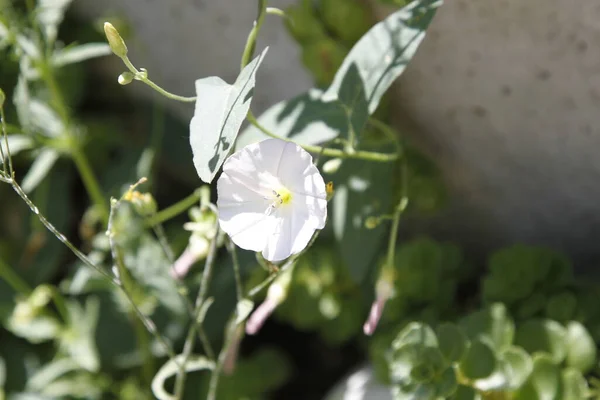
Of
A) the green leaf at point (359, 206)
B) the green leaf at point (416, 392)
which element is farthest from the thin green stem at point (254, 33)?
the green leaf at point (416, 392)

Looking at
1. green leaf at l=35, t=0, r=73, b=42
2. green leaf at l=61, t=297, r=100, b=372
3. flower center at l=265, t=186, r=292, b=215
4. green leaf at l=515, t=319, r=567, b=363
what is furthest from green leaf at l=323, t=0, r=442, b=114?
green leaf at l=61, t=297, r=100, b=372

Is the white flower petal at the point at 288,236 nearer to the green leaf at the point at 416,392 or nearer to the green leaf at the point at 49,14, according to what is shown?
the green leaf at the point at 416,392

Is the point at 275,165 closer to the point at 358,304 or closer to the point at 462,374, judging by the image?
the point at 462,374

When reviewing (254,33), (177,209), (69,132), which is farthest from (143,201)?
(69,132)

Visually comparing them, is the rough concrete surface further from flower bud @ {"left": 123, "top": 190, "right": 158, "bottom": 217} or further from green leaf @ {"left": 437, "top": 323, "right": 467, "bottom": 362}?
flower bud @ {"left": 123, "top": 190, "right": 158, "bottom": 217}

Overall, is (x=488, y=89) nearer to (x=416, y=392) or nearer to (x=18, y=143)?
(x=416, y=392)
